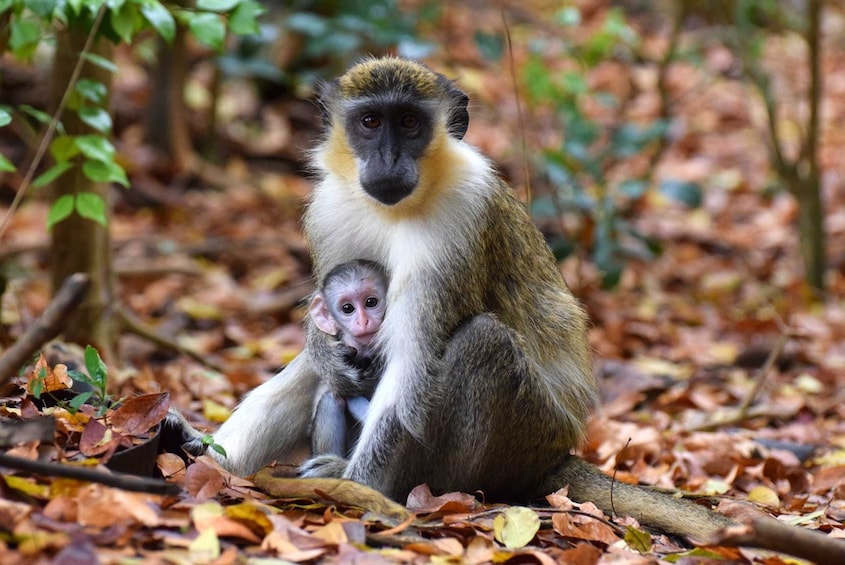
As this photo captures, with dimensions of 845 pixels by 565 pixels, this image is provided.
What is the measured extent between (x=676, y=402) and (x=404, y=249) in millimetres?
4189

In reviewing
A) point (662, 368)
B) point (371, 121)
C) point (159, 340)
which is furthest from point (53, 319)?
point (662, 368)

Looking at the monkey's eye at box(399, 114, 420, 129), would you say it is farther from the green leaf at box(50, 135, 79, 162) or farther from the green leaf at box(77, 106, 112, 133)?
the green leaf at box(50, 135, 79, 162)

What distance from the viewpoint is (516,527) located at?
16.9ft

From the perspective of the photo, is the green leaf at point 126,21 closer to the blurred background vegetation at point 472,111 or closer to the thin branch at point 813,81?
the blurred background vegetation at point 472,111

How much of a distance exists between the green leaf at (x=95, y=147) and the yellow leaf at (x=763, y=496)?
4412mm

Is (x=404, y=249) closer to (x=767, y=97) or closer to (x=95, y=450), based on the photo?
(x=95, y=450)

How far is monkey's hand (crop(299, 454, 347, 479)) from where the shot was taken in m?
5.69

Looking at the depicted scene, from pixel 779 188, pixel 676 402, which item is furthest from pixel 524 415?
pixel 779 188

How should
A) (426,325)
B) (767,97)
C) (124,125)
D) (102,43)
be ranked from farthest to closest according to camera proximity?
1. (124,125)
2. (767,97)
3. (102,43)
4. (426,325)

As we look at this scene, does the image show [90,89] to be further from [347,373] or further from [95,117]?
[347,373]

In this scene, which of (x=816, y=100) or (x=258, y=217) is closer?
(x=816, y=100)

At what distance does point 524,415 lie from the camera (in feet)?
18.8

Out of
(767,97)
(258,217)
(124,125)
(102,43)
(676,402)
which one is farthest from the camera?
(124,125)

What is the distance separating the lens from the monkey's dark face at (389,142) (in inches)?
229
